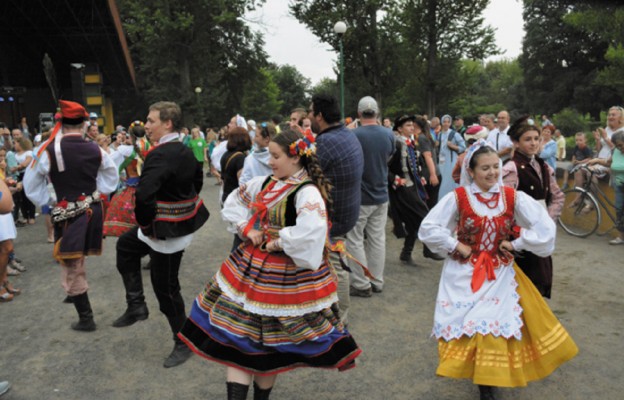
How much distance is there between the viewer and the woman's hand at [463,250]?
3.36m

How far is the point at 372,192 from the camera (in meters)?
5.32

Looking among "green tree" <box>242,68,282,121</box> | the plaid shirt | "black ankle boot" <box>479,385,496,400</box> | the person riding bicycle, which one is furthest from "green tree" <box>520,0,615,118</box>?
"black ankle boot" <box>479,385,496,400</box>

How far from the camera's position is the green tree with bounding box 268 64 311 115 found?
86250 millimetres

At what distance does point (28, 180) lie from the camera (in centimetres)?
448

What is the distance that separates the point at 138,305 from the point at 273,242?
7.97 ft

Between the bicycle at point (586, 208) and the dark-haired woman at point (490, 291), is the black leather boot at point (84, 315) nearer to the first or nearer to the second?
the dark-haired woman at point (490, 291)

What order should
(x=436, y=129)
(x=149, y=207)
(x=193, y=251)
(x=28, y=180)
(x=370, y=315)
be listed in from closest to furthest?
(x=149, y=207) → (x=28, y=180) → (x=370, y=315) → (x=193, y=251) → (x=436, y=129)

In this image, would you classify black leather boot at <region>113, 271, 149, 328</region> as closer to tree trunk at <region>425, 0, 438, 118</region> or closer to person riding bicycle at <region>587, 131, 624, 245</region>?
person riding bicycle at <region>587, 131, 624, 245</region>

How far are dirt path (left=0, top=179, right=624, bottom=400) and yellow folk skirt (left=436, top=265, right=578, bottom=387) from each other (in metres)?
0.41

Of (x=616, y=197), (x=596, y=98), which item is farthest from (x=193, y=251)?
(x=596, y=98)

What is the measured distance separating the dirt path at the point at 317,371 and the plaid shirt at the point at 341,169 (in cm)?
101

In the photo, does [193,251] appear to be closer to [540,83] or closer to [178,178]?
[178,178]

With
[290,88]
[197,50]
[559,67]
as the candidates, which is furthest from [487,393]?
[290,88]

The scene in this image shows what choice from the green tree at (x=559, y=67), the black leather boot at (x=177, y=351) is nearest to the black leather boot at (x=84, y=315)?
the black leather boot at (x=177, y=351)
